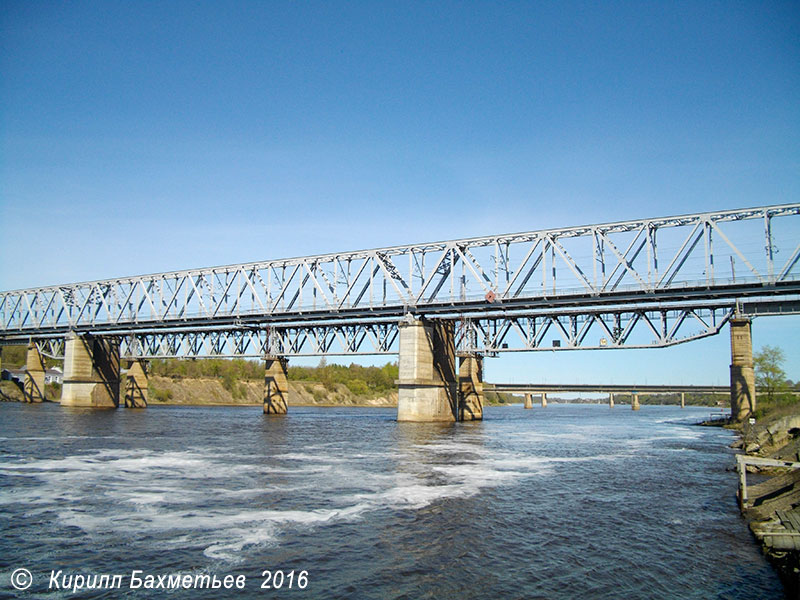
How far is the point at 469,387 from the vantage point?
96.6 metres

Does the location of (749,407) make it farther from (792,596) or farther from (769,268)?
(792,596)

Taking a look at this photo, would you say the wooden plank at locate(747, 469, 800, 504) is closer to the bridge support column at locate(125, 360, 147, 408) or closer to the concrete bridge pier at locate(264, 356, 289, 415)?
the concrete bridge pier at locate(264, 356, 289, 415)

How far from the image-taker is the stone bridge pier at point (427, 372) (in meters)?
77.2

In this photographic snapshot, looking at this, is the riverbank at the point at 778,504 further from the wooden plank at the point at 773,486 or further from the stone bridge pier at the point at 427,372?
the stone bridge pier at the point at 427,372

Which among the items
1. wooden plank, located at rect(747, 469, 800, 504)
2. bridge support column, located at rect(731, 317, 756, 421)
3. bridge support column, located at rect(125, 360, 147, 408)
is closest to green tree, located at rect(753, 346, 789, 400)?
bridge support column, located at rect(731, 317, 756, 421)

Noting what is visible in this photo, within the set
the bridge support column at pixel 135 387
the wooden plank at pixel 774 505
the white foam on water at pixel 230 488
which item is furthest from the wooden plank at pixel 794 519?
the bridge support column at pixel 135 387

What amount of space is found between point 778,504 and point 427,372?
5644cm

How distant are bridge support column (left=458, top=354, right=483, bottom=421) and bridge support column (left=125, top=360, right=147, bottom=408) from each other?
71.0 metres

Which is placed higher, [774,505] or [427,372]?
[427,372]

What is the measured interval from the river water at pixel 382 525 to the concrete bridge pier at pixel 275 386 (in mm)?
66044

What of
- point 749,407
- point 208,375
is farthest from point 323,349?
point 208,375

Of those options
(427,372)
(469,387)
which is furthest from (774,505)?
(469,387)

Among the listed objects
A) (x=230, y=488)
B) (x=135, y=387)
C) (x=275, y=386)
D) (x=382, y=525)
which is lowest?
(x=135, y=387)

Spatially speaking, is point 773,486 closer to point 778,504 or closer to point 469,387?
point 778,504
